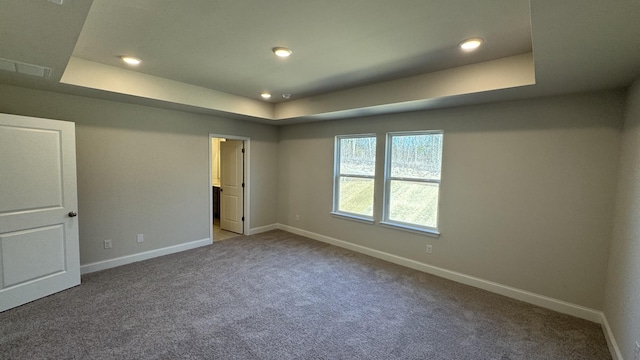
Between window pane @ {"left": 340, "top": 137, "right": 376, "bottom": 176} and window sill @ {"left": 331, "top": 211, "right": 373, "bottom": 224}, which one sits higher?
window pane @ {"left": 340, "top": 137, "right": 376, "bottom": 176}

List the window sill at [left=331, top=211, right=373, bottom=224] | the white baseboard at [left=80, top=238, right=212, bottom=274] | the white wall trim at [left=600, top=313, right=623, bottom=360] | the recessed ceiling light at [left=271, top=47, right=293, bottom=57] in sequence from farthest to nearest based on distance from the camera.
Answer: the window sill at [left=331, top=211, right=373, bottom=224]
the white baseboard at [left=80, top=238, right=212, bottom=274]
the recessed ceiling light at [left=271, top=47, right=293, bottom=57]
the white wall trim at [left=600, top=313, right=623, bottom=360]

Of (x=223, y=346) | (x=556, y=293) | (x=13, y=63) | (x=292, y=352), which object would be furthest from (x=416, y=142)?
(x=13, y=63)

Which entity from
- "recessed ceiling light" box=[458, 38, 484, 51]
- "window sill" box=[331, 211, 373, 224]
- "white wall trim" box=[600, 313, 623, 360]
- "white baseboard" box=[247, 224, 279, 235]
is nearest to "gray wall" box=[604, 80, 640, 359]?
"white wall trim" box=[600, 313, 623, 360]

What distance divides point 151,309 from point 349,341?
201 cm

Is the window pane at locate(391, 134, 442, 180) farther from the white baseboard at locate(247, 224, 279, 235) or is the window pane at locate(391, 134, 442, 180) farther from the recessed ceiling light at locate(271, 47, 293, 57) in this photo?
the white baseboard at locate(247, 224, 279, 235)

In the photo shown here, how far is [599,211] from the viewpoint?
8.68ft

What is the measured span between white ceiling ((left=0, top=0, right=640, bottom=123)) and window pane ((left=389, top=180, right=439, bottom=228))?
117 cm

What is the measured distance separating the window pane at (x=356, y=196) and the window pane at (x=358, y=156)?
16cm

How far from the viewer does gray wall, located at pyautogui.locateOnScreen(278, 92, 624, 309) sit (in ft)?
8.70

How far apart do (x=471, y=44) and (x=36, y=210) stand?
4.65 m

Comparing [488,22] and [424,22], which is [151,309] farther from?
[488,22]

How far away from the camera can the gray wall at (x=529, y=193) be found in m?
2.65

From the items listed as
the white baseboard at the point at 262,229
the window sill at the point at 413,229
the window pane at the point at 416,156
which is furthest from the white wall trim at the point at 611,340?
the white baseboard at the point at 262,229

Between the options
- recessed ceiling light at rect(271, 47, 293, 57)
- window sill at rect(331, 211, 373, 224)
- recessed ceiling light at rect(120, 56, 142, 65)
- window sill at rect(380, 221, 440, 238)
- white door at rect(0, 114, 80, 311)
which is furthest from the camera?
window sill at rect(331, 211, 373, 224)
